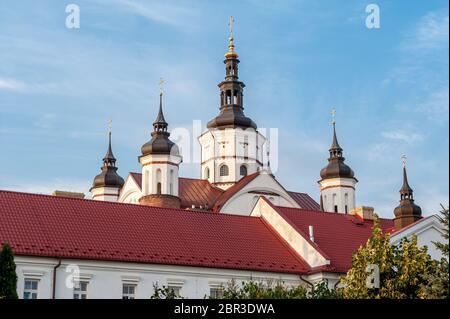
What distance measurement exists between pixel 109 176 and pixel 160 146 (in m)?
13.0

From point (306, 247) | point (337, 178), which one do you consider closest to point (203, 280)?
point (306, 247)

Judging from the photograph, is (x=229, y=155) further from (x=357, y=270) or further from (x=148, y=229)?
(x=357, y=270)

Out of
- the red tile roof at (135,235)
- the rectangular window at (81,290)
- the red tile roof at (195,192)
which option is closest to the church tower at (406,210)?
the red tile roof at (135,235)

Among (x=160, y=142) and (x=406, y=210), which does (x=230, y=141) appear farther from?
(x=406, y=210)

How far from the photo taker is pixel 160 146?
237 feet

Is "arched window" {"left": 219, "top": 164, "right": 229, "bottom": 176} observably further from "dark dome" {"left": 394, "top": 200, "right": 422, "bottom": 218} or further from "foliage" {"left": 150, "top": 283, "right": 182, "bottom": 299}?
"foliage" {"left": 150, "top": 283, "right": 182, "bottom": 299}

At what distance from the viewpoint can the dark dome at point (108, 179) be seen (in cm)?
8325

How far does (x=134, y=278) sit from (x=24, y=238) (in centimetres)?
524

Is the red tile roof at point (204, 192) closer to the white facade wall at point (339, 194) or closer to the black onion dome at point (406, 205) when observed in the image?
the white facade wall at point (339, 194)

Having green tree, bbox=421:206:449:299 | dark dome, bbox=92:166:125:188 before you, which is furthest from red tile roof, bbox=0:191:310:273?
dark dome, bbox=92:166:125:188

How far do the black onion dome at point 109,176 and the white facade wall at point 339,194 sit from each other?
62.7 ft

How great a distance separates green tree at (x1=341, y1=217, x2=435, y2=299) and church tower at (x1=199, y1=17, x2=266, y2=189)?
1901 inches

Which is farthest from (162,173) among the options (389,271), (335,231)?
(389,271)
